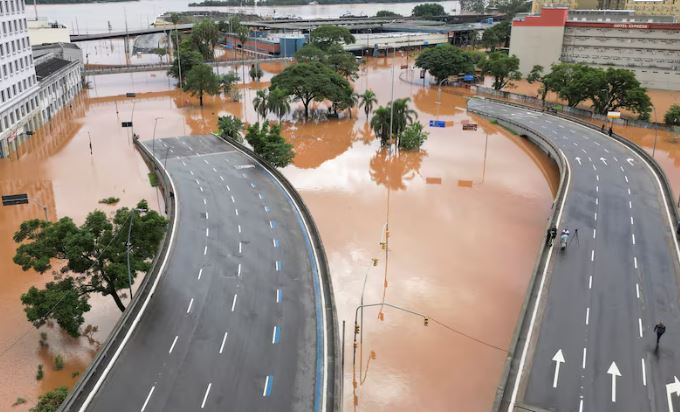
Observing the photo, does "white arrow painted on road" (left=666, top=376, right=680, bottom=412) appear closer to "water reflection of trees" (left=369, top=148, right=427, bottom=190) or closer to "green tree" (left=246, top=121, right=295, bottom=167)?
"water reflection of trees" (left=369, top=148, right=427, bottom=190)

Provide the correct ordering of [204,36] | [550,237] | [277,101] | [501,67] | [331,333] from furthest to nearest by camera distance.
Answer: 1. [204,36]
2. [501,67]
3. [277,101]
4. [550,237]
5. [331,333]

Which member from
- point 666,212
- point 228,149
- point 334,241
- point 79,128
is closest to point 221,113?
point 79,128

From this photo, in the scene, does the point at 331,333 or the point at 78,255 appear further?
the point at 78,255

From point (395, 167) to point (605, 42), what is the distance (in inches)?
2801

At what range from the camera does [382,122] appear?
6669 cm

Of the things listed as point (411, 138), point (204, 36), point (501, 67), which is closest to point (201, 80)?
point (411, 138)

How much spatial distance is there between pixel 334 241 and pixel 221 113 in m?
50.8

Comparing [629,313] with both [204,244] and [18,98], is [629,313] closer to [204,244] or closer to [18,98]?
[204,244]

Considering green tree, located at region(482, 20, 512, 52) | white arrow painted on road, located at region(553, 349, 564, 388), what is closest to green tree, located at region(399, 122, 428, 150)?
white arrow painted on road, located at region(553, 349, 564, 388)

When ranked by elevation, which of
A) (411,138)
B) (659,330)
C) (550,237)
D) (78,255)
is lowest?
(659,330)

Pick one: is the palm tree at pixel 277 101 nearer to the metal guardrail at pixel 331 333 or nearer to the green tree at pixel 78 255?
the metal guardrail at pixel 331 333

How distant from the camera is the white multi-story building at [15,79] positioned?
60531mm

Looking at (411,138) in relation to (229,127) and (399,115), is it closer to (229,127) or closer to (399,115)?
(399,115)

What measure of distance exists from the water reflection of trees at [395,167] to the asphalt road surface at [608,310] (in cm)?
1615
